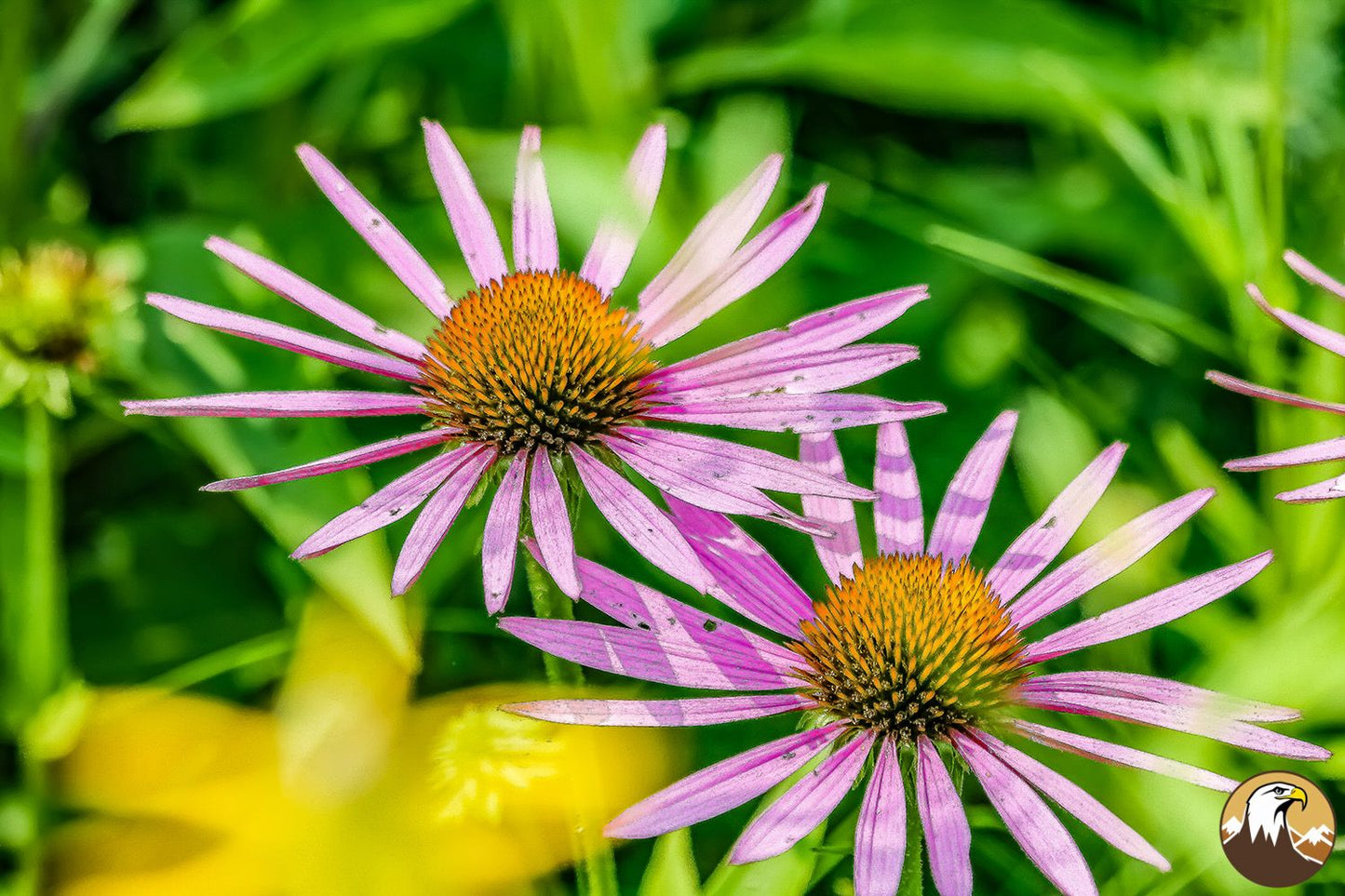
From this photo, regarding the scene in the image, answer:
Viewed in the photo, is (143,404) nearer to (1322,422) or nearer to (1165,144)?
(1322,422)

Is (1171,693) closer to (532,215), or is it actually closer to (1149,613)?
(1149,613)

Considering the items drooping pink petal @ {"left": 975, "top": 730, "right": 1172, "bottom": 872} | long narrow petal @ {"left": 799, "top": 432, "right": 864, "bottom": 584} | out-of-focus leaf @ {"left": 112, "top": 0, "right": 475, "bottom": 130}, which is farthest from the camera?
out-of-focus leaf @ {"left": 112, "top": 0, "right": 475, "bottom": 130}

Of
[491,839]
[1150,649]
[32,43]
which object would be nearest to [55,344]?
[491,839]

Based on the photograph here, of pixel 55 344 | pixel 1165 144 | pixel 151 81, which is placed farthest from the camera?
pixel 1165 144

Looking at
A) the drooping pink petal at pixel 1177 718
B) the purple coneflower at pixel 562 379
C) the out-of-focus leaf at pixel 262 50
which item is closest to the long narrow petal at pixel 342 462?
the purple coneflower at pixel 562 379

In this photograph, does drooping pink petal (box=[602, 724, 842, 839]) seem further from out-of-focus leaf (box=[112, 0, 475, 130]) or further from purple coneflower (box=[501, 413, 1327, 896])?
out-of-focus leaf (box=[112, 0, 475, 130])

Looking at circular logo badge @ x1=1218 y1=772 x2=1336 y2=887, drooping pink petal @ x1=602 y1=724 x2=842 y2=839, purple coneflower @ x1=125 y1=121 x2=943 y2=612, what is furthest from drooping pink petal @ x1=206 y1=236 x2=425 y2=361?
circular logo badge @ x1=1218 y1=772 x2=1336 y2=887
